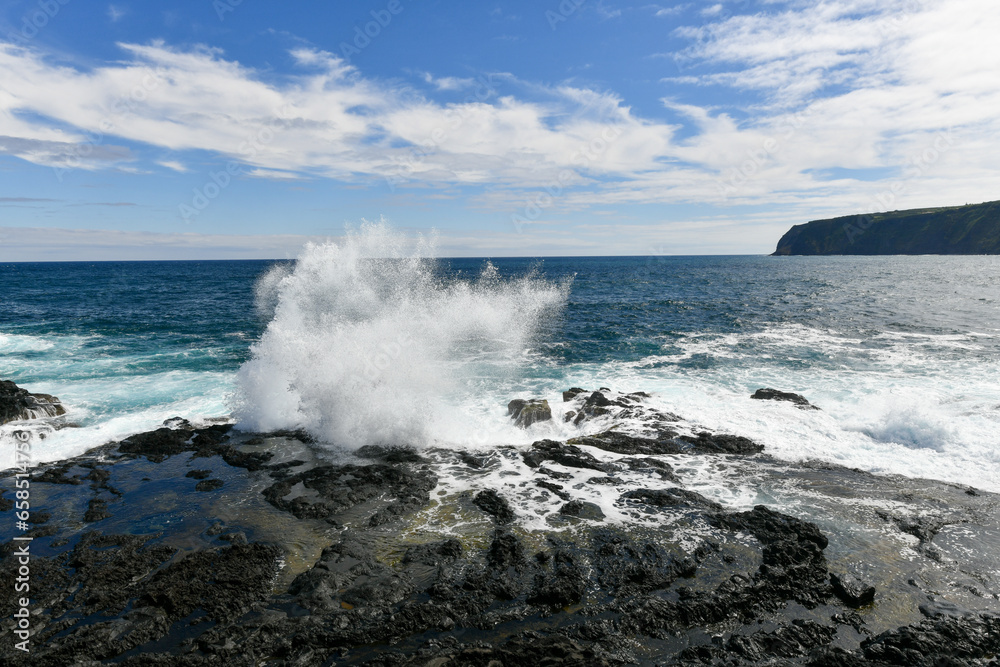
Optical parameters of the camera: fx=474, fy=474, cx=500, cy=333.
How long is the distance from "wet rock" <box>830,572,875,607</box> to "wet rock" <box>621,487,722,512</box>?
2.46 meters

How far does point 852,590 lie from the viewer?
23.2 feet

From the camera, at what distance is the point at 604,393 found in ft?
54.7

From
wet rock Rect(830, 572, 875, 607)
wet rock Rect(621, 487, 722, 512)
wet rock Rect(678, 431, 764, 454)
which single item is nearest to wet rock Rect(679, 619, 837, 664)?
wet rock Rect(830, 572, 875, 607)

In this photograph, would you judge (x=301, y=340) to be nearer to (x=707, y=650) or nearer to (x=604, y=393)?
(x=604, y=393)

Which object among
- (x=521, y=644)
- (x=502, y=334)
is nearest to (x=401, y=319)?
(x=502, y=334)

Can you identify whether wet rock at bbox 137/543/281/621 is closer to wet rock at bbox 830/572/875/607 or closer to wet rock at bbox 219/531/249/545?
wet rock at bbox 219/531/249/545

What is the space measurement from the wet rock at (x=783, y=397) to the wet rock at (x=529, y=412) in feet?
24.8

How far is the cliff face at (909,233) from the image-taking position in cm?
12825

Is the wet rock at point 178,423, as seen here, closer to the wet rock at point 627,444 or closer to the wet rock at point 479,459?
the wet rock at point 479,459

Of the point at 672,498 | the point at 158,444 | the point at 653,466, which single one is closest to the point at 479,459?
the point at 653,466

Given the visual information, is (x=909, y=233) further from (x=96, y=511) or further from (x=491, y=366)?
(x=96, y=511)

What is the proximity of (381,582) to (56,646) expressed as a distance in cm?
411

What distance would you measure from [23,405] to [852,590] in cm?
2156

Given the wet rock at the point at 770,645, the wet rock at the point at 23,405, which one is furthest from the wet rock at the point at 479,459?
the wet rock at the point at 23,405
